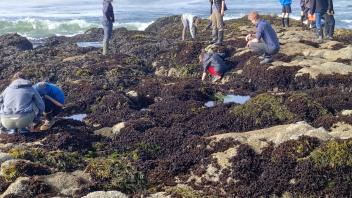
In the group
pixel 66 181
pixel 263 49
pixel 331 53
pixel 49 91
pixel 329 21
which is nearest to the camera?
pixel 66 181

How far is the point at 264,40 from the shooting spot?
679 inches

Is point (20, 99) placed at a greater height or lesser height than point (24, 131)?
greater

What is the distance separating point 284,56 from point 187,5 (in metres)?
53.1

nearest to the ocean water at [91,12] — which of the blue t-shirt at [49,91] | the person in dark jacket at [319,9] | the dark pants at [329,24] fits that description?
the dark pants at [329,24]

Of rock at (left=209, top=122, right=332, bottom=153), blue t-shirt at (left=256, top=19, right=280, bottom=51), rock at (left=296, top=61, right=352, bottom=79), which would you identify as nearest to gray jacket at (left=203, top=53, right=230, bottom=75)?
blue t-shirt at (left=256, top=19, right=280, bottom=51)

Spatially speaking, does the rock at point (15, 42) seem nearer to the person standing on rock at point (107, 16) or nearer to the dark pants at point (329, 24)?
the person standing on rock at point (107, 16)

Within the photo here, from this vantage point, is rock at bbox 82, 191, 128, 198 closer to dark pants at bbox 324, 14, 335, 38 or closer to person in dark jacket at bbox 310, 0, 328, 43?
Answer: person in dark jacket at bbox 310, 0, 328, 43

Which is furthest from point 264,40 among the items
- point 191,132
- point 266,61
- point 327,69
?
point 191,132

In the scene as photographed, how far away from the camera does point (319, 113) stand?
39.1 feet

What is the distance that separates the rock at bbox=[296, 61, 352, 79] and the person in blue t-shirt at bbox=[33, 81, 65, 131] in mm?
7222

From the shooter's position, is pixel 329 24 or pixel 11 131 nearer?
pixel 11 131

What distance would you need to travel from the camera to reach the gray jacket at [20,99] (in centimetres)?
1133

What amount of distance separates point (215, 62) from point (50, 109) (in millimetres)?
6543

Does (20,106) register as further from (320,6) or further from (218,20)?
(320,6)
